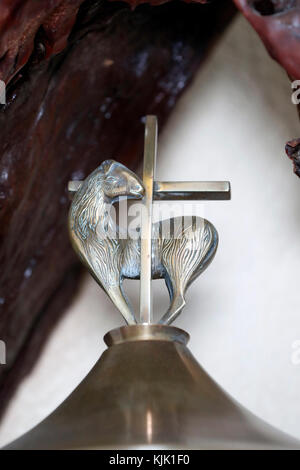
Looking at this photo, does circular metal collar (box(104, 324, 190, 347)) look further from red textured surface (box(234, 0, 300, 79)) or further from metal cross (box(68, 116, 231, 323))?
red textured surface (box(234, 0, 300, 79))

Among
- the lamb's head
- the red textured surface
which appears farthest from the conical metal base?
the red textured surface

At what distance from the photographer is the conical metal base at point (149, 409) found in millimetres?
545

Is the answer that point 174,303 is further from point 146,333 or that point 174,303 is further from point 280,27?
point 280,27

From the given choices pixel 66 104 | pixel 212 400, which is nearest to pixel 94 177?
pixel 66 104

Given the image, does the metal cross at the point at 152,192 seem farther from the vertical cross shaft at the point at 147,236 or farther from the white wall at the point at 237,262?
the white wall at the point at 237,262

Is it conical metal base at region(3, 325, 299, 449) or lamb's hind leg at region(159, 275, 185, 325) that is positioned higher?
lamb's hind leg at region(159, 275, 185, 325)

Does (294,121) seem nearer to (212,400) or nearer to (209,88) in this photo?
(209,88)

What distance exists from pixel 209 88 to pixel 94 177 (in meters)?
0.25

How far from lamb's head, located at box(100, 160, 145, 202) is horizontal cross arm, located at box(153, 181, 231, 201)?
0.07ft

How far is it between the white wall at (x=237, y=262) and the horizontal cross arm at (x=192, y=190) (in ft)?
0.41

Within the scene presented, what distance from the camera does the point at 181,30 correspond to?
0.87 meters

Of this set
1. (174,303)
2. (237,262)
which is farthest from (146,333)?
(237,262)

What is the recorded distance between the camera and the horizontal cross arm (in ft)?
2.32
